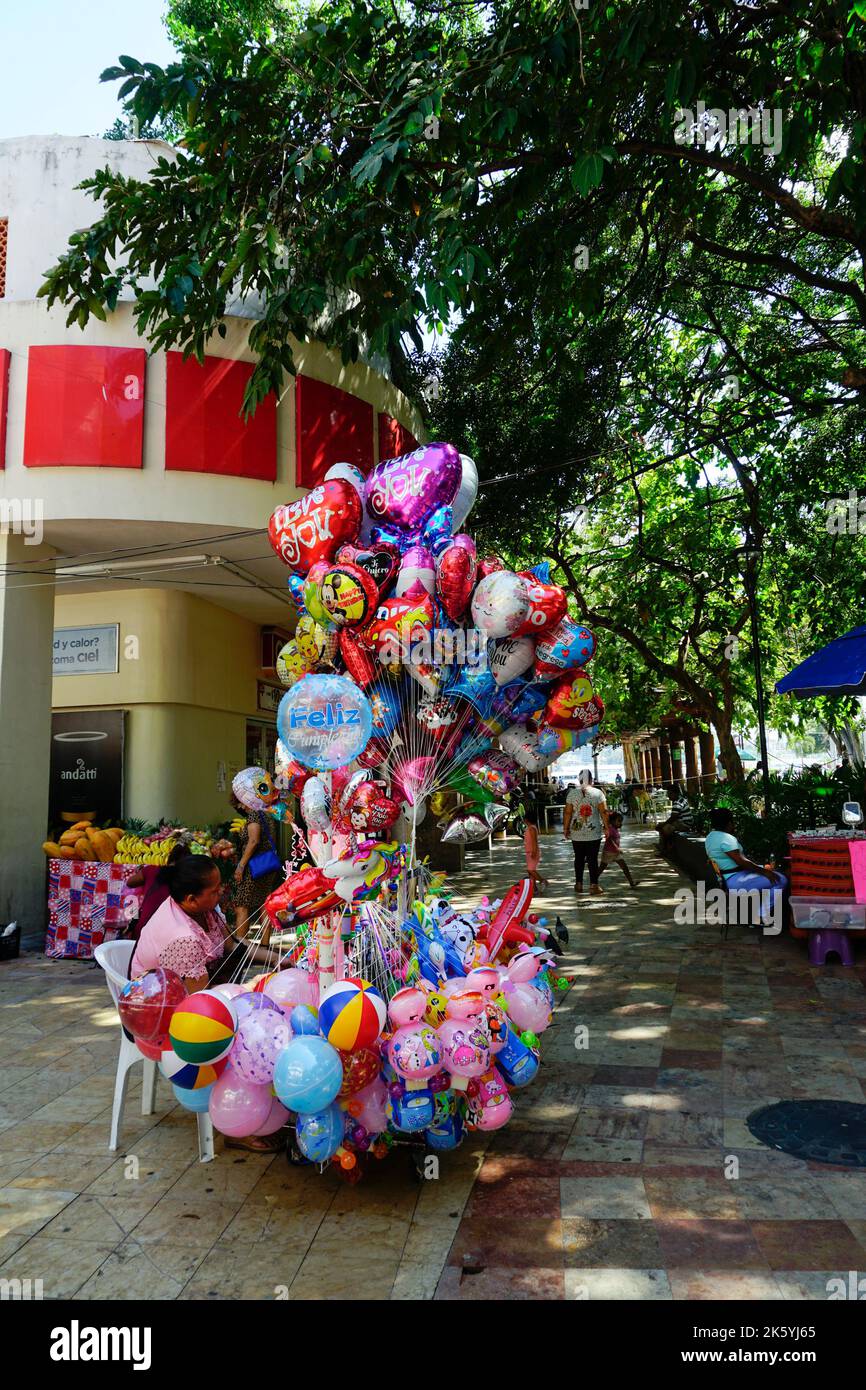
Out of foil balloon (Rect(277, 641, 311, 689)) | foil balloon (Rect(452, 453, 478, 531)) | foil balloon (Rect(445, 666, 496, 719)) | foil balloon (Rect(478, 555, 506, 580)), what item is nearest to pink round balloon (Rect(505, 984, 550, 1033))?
foil balloon (Rect(445, 666, 496, 719))

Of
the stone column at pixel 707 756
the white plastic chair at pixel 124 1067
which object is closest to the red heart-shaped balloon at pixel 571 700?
the white plastic chair at pixel 124 1067

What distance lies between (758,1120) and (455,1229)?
186cm

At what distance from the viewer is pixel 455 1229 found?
336 cm

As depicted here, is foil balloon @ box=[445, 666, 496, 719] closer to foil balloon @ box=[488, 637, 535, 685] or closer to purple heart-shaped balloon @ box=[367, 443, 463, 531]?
foil balloon @ box=[488, 637, 535, 685]

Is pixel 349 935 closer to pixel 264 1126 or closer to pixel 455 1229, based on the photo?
pixel 264 1126

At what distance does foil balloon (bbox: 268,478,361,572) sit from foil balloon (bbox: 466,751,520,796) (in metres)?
1.34

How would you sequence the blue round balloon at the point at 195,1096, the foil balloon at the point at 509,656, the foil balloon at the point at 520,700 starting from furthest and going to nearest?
the foil balloon at the point at 520,700, the foil balloon at the point at 509,656, the blue round balloon at the point at 195,1096

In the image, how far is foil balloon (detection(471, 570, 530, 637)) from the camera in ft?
13.2

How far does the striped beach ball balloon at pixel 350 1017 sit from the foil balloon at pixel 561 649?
1.74 meters

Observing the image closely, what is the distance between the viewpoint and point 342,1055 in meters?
3.38

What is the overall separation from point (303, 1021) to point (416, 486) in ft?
8.73

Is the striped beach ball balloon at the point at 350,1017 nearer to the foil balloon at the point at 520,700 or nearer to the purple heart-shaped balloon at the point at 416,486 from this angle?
the foil balloon at the point at 520,700

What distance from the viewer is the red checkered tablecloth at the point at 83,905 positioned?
8328 mm
